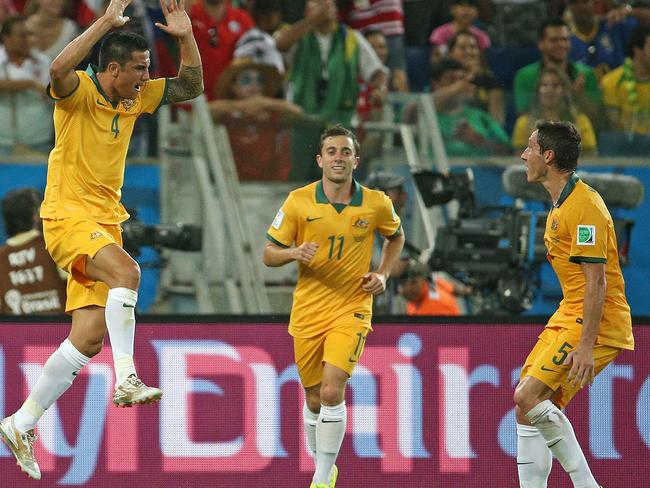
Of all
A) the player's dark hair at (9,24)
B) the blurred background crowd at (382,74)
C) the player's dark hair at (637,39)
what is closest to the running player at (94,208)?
the blurred background crowd at (382,74)

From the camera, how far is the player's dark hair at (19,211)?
8.73m

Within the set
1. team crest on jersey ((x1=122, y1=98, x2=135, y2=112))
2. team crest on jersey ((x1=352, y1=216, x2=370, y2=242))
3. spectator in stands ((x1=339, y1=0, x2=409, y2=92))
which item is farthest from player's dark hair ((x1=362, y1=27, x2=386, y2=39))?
team crest on jersey ((x1=122, y1=98, x2=135, y2=112))

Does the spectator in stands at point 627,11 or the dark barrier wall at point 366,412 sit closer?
the dark barrier wall at point 366,412

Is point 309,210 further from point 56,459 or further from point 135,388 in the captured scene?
point 56,459

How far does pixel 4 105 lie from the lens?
30.4ft

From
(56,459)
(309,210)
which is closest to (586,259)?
(309,210)

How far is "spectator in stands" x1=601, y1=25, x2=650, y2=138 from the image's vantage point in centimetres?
958

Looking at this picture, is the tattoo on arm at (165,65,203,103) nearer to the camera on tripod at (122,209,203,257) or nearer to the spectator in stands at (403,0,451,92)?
the camera on tripod at (122,209,203,257)

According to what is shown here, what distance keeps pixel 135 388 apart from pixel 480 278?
133 inches

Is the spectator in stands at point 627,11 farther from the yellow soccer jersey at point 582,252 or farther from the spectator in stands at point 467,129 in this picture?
the yellow soccer jersey at point 582,252

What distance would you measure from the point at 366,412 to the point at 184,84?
104 inches

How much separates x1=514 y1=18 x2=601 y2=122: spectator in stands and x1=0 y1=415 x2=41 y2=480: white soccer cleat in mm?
4612

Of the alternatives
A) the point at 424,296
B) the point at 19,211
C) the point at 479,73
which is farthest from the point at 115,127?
the point at 479,73

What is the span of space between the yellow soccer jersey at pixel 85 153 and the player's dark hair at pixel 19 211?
6.88 ft
